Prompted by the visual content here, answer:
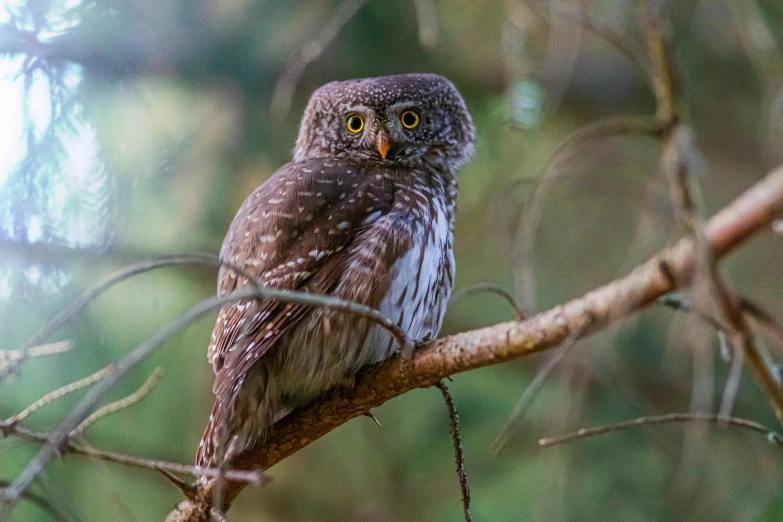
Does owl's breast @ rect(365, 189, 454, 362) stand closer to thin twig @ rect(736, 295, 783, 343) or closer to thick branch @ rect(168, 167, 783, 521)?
thick branch @ rect(168, 167, 783, 521)

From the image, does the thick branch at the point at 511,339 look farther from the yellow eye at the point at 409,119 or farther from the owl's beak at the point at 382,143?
the yellow eye at the point at 409,119

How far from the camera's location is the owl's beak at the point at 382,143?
353 centimetres

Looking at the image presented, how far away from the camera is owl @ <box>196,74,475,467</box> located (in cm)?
279

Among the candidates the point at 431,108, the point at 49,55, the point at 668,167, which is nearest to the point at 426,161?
the point at 431,108

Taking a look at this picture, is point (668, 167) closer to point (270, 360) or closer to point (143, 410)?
point (270, 360)

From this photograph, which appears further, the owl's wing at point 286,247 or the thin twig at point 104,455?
the owl's wing at point 286,247

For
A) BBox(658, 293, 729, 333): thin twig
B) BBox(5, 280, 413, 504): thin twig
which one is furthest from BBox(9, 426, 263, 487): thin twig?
BBox(658, 293, 729, 333): thin twig

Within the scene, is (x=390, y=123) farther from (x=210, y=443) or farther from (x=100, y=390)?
(x=100, y=390)

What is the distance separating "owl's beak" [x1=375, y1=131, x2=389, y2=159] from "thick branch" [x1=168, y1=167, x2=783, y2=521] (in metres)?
1.17

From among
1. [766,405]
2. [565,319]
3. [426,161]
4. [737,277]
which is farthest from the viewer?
[737,277]

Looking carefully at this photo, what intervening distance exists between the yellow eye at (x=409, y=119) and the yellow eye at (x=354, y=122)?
0.63 feet

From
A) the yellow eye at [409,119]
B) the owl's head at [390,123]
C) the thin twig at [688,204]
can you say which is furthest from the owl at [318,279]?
the thin twig at [688,204]

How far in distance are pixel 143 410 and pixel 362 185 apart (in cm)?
223

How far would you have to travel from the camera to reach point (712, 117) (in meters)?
5.68
